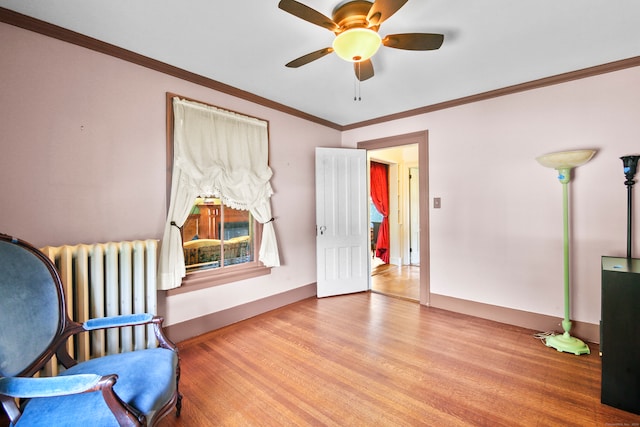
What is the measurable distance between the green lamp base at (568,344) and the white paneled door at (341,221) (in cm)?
226

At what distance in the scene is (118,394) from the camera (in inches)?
49.0

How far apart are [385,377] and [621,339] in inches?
59.9

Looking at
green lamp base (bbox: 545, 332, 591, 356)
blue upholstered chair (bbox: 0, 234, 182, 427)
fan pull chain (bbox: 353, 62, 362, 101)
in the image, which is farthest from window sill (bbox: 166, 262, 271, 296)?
green lamp base (bbox: 545, 332, 591, 356)

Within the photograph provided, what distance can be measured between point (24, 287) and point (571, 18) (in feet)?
11.9

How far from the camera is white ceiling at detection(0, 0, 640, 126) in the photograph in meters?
1.84

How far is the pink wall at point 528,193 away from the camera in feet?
8.41

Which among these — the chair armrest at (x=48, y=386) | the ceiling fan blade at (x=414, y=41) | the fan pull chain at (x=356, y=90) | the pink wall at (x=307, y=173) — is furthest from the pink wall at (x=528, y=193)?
the chair armrest at (x=48, y=386)

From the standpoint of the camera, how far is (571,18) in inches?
76.5

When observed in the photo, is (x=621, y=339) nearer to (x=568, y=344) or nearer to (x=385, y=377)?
(x=568, y=344)

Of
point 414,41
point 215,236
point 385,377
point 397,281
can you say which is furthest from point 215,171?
point 397,281

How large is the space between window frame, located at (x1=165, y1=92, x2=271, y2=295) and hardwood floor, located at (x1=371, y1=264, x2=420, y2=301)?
6.52 ft

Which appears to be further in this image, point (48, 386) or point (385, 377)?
point (385, 377)

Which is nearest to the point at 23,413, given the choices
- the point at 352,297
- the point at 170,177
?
the point at 170,177

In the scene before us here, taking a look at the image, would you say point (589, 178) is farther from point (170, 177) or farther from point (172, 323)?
point (172, 323)
